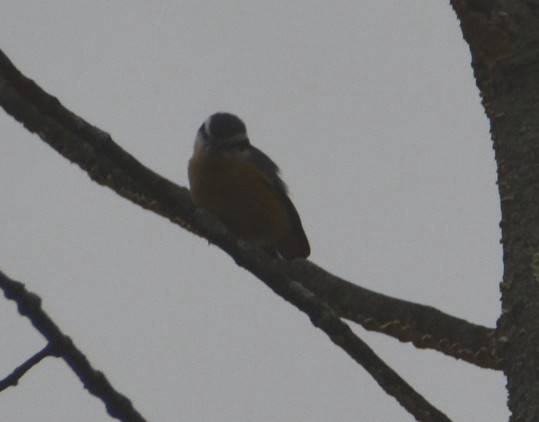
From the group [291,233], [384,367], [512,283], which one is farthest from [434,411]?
[291,233]

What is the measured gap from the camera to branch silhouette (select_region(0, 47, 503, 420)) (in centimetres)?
209

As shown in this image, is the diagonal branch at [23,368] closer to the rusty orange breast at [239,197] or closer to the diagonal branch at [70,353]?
the diagonal branch at [70,353]

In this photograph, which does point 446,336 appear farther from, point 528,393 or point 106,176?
point 106,176

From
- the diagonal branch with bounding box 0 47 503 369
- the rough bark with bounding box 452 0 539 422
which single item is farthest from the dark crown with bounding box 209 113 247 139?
the rough bark with bounding box 452 0 539 422

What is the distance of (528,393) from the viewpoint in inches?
87.0

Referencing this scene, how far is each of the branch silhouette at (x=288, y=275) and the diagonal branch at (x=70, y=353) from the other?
2.04 feet

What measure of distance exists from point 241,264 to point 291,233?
11.0 feet

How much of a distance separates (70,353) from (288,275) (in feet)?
5.84

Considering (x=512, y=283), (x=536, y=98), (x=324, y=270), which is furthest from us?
(x=324, y=270)

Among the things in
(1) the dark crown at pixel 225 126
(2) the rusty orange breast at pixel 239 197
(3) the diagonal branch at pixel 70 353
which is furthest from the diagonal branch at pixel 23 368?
(1) the dark crown at pixel 225 126

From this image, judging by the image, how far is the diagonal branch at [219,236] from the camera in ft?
6.97

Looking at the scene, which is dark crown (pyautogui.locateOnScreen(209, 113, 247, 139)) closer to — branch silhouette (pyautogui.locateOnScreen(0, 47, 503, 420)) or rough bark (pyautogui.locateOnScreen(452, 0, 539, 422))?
branch silhouette (pyautogui.locateOnScreen(0, 47, 503, 420))

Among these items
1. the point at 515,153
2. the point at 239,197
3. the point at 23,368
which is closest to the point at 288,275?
the point at 515,153

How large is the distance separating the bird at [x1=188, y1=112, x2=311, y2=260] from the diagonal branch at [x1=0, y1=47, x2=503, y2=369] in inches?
54.0
